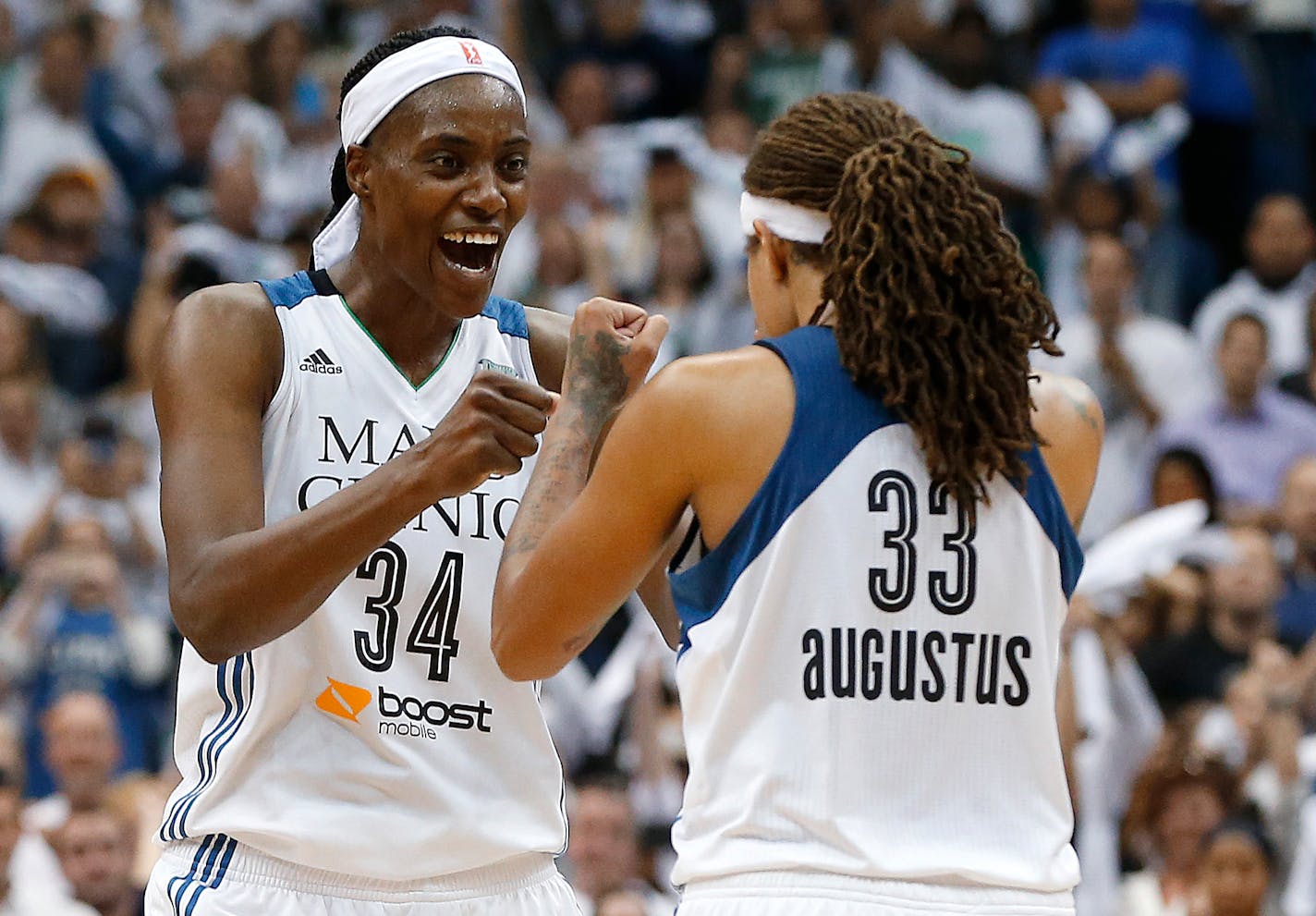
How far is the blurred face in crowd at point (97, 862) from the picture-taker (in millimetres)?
7660

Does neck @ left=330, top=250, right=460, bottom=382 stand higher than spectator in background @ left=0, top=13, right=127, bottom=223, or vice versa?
spectator in background @ left=0, top=13, right=127, bottom=223

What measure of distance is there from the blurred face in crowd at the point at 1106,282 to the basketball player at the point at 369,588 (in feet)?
23.2

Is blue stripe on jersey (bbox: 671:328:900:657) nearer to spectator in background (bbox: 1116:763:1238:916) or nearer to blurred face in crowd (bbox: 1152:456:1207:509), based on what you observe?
spectator in background (bbox: 1116:763:1238:916)

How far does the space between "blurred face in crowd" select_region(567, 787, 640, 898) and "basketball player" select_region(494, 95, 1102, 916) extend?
15.4 ft

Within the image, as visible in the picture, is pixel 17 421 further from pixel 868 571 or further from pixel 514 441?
pixel 868 571

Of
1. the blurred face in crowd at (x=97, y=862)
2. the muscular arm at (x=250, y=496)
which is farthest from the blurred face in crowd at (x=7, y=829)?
the muscular arm at (x=250, y=496)

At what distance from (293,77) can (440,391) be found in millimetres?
Answer: 9601

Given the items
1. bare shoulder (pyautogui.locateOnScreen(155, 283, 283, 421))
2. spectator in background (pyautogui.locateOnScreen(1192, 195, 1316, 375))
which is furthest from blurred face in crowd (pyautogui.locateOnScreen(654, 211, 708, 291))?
bare shoulder (pyautogui.locateOnScreen(155, 283, 283, 421))

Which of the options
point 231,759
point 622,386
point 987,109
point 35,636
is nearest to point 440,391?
point 622,386

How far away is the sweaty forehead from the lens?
152 inches

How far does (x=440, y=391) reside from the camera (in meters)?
3.99

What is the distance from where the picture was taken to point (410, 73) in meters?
3.88

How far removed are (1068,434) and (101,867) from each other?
5366mm

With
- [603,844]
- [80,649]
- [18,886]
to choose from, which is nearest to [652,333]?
[603,844]
